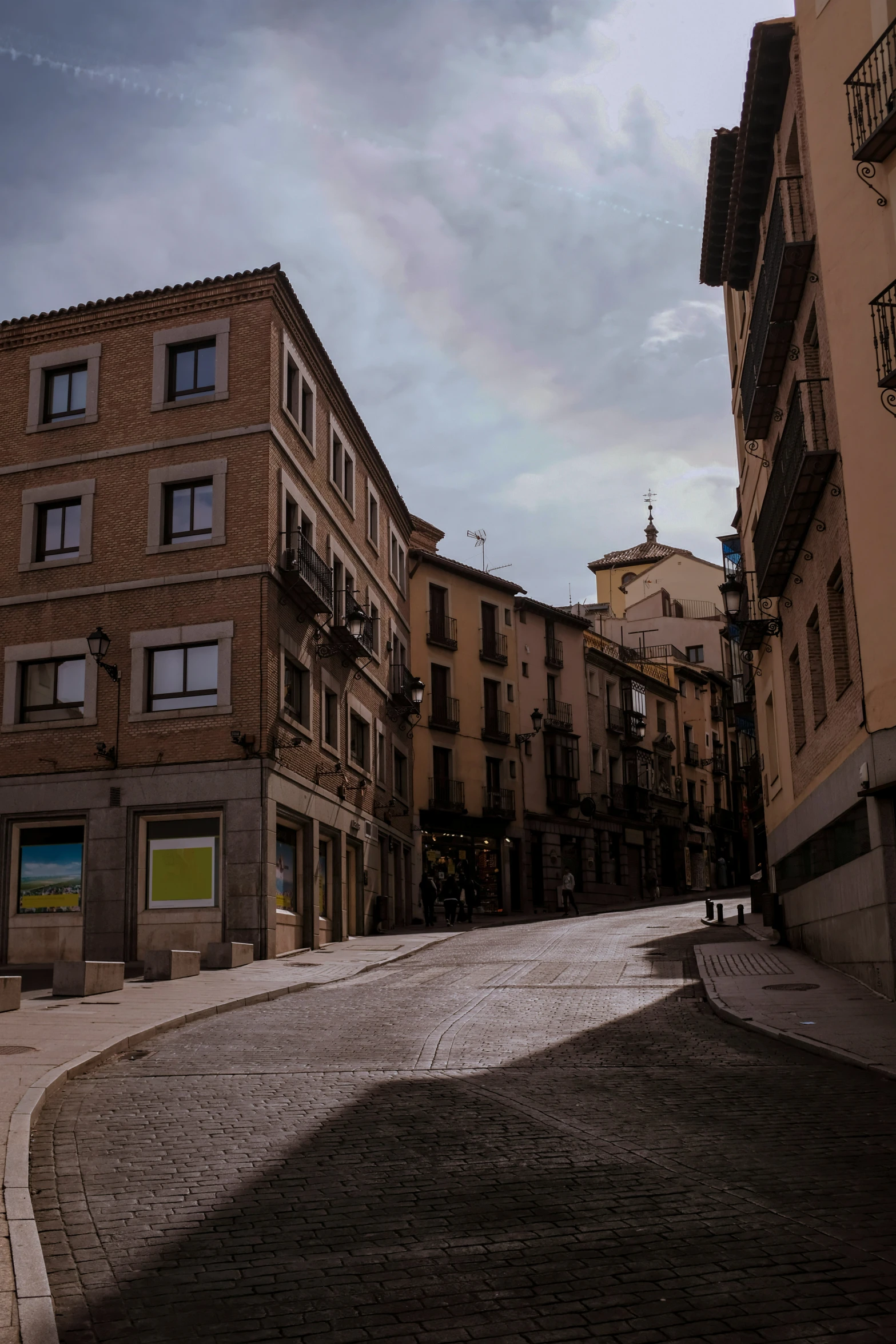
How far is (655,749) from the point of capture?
65312 mm

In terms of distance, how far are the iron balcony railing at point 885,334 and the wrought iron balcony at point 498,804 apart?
3433 centimetres

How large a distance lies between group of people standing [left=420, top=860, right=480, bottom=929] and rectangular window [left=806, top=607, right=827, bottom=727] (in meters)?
18.8

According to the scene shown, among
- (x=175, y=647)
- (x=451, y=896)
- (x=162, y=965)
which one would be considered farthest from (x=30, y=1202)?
(x=451, y=896)

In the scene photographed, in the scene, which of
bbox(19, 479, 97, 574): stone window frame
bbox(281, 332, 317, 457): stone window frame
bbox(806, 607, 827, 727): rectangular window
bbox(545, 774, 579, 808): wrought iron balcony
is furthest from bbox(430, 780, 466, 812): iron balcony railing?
bbox(806, 607, 827, 727): rectangular window

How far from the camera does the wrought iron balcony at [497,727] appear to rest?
49156 millimetres

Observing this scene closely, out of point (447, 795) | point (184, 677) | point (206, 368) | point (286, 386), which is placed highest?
point (206, 368)

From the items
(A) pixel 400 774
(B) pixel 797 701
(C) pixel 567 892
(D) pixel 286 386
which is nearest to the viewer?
(B) pixel 797 701

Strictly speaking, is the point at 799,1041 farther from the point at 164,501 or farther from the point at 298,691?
the point at 164,501

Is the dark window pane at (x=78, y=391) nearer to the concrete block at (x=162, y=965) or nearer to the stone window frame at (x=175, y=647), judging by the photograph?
the stone window frame at (x=175, y=647)

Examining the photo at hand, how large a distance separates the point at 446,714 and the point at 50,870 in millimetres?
22486

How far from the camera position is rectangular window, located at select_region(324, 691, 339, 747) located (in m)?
30.8

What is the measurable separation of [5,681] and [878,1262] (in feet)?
81.5

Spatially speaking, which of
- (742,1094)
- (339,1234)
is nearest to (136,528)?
(742,1094)

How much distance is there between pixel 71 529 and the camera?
91.4 feet
